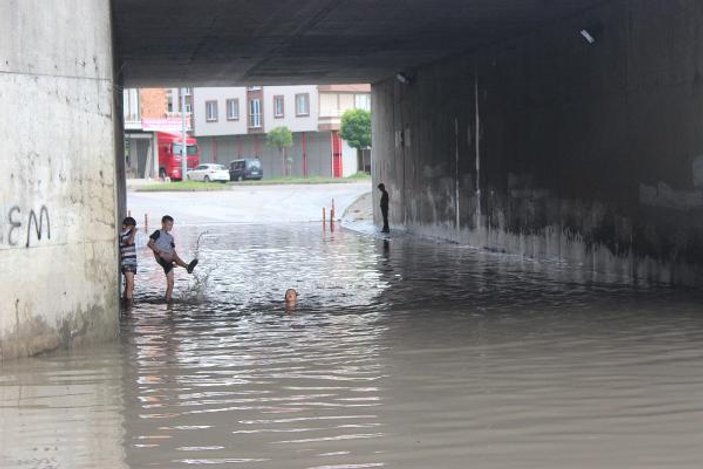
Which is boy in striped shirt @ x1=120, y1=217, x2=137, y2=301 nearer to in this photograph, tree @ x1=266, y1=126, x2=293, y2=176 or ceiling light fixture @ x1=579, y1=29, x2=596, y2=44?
ceiling light fixture @ x1=579, y1=29, x2=596, y2=44

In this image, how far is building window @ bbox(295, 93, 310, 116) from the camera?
8219cm

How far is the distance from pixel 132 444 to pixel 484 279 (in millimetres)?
12678

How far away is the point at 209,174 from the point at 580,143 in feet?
165

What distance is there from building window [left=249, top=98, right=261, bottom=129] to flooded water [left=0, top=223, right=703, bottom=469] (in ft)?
225

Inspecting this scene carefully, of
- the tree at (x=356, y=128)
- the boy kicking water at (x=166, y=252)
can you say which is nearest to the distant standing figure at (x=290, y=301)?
the boy kicking water at (x=166, y=252)

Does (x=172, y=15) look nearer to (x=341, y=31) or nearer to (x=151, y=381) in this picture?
(x=341, y=31)

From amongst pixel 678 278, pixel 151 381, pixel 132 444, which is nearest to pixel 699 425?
pixel 132 444

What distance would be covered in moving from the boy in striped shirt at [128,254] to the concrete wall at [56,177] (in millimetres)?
3848

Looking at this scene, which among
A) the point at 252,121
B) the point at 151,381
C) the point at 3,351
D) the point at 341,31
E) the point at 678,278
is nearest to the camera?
the point at 151,381

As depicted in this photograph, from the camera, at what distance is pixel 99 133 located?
12086mm

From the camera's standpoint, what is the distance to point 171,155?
7606cm

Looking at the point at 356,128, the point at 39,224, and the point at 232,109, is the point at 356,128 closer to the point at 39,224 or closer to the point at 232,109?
the point at 232,109

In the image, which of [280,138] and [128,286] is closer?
[128,286]

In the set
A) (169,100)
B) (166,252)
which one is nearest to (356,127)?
(169,100)
